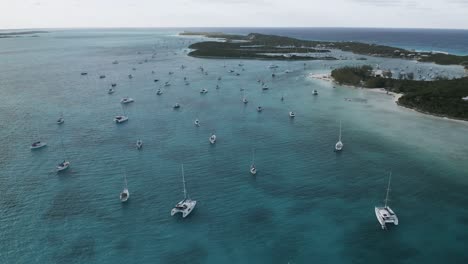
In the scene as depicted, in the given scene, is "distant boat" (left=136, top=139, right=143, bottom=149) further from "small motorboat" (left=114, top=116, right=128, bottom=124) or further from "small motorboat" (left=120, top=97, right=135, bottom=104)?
"small motorboat" (left=120, top=97, right=135, bottom=104)

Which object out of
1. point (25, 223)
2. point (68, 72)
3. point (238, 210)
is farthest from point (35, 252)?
point (68, 72)

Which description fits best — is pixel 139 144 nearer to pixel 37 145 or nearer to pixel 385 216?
pixel 37 145

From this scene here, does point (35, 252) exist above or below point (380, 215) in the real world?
below

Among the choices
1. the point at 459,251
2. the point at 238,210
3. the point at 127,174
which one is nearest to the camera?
the point at 459,251

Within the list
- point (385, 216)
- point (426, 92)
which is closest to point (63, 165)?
point (385, 216)

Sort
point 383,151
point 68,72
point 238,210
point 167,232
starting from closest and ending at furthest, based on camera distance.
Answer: point 167,232 → point 238,210 → point 383,151 → point 68,72

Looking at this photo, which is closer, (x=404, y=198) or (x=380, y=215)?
(x=380, y=215)

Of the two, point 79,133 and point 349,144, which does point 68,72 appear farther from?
point 349,144
